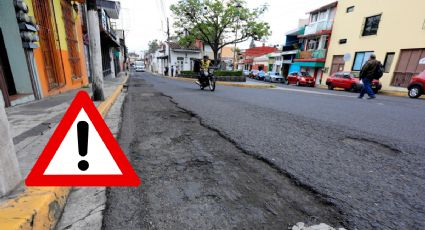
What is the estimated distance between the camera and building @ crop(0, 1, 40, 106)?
471 cm

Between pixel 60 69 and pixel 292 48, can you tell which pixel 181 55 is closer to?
pixel 292 48

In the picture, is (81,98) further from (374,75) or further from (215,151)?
(374,75)

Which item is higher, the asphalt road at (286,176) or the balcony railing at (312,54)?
the balcony railing at (312,54)

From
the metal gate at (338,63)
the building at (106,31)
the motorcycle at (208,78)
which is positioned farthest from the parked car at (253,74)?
the motorcycle at (208,78)

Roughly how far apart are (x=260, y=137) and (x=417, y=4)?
62.5ft

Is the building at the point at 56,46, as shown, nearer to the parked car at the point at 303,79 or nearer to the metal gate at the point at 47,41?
the metal gate at the point at 47,41

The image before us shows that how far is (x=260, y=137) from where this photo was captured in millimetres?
3020

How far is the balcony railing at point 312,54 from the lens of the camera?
22.8m

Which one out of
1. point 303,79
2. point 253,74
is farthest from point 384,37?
point 253,74

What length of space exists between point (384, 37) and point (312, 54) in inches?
343

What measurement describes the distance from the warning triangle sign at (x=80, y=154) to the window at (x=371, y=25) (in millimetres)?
22222

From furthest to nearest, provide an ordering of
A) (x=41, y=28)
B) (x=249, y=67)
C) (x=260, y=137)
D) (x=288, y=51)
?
(x=249, y=67), (x=288, y=51), (x=41, y=28), (x=260, y=137)

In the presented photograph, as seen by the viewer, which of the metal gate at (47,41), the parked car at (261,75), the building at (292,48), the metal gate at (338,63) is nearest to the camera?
the metal gate at (47,41)

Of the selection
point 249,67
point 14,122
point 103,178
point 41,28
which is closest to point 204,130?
point 103,178
